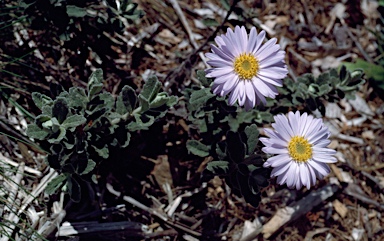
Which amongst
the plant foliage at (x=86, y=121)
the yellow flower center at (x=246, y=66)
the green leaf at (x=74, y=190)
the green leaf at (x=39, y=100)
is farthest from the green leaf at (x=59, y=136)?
the yellow flower center at (x=246, y=66)

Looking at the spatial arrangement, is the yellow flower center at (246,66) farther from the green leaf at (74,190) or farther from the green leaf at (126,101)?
the green leaf at (74,190)

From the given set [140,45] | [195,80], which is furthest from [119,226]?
[140,45]

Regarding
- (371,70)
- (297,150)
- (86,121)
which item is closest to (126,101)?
(86,121)

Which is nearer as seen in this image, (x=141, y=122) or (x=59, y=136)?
(x=59, y=136)

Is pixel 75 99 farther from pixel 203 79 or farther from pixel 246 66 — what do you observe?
pixel 246 66

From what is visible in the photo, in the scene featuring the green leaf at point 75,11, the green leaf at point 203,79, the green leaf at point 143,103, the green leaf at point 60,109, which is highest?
the green leaf at point 75,11

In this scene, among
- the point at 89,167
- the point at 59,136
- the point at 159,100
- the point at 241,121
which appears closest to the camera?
the point at 59,136

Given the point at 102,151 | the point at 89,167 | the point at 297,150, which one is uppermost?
the point at 297,150
